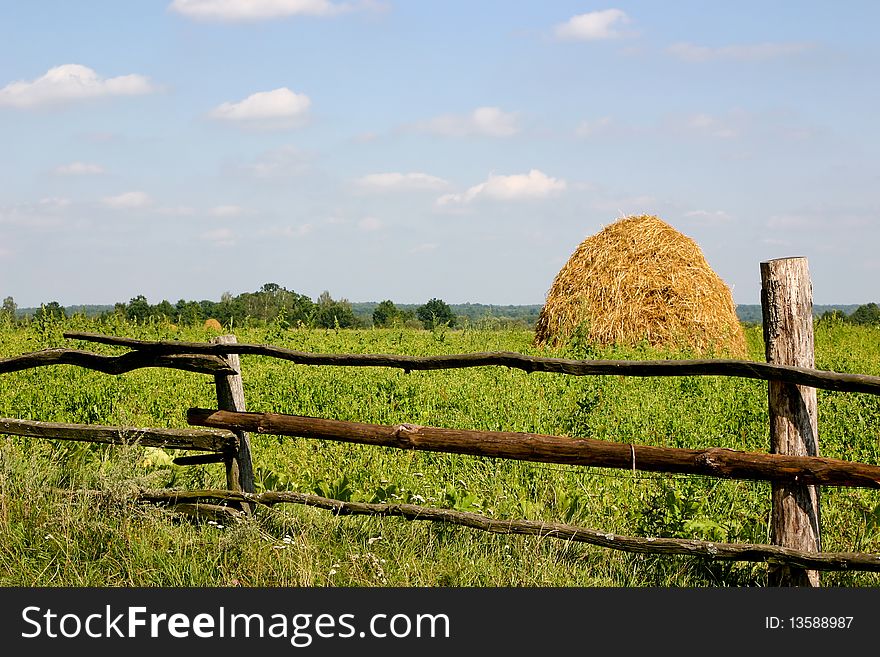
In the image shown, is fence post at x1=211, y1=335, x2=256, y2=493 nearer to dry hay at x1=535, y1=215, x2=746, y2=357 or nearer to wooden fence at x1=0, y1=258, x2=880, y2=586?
wooden fence at x1=0, y1=258, x2=880, y2=586

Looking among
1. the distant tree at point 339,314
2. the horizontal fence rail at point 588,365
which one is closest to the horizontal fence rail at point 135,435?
the horizontal fence rail at point 588,365

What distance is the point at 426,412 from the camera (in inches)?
290

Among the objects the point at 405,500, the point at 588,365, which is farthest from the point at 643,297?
the point at 588,365

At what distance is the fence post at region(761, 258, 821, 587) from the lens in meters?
3.91

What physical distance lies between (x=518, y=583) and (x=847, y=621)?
4.71 ft

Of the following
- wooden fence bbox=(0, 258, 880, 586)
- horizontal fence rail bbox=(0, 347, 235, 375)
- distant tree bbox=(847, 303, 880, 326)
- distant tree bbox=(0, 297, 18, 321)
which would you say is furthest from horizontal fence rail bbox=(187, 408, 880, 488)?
distant tree bbox=(847, 303, 880, 326)

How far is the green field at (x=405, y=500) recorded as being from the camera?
404 cm

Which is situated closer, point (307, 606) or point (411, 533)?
point (307, 606)

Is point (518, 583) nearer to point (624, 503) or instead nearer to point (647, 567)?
point (647, 567)

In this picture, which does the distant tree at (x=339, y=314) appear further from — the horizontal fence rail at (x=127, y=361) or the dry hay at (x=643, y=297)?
the horizontal fence rail at (x=127, y=361)

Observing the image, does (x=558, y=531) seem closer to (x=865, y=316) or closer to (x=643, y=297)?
(x=643, y=297)

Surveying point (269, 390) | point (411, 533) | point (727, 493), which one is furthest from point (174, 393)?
point (727, 493)

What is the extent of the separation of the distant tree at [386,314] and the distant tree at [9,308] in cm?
808

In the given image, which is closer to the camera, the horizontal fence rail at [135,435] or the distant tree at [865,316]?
the horizontal fence rail at [135,435]
